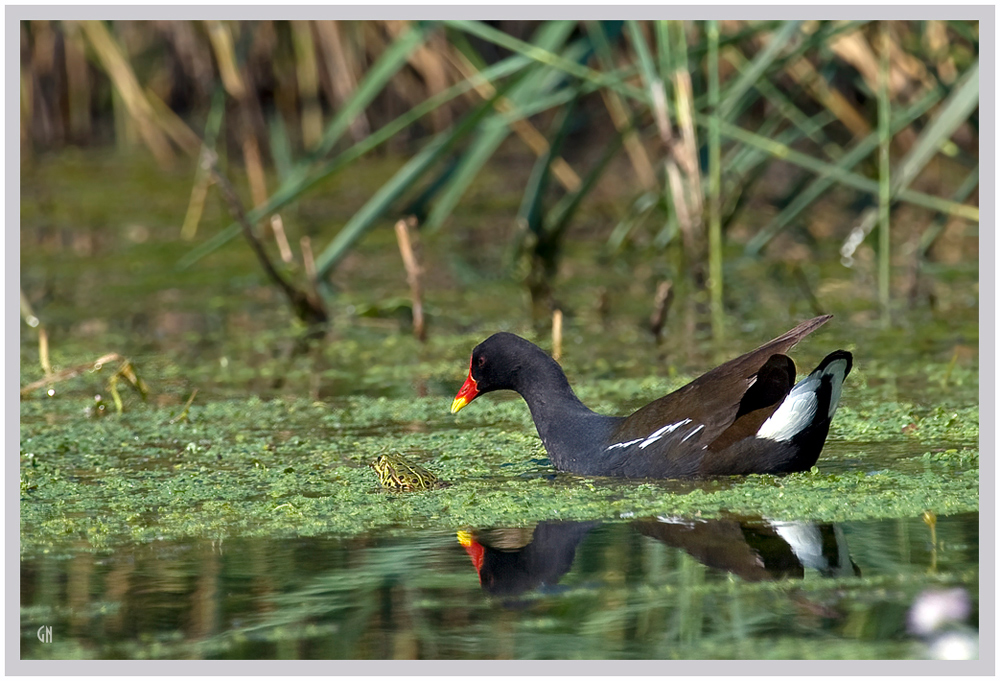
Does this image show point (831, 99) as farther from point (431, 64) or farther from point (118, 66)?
point (118, 66)

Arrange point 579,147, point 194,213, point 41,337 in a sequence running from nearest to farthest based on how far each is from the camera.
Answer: point 41,337 → point 194,213 → point 579,147

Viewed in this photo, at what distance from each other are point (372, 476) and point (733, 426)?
924mm

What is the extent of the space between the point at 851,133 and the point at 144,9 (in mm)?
4662

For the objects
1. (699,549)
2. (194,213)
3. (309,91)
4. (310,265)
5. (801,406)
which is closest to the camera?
(699,549)

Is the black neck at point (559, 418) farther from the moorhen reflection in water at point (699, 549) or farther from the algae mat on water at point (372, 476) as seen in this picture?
the moorhen reflection in water at point (699, 549)

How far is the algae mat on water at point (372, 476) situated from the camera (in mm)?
3180

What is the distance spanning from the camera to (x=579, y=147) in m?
9.95

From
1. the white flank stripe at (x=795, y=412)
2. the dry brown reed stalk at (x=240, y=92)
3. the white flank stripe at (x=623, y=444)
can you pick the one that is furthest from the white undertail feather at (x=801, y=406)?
the dry brown reed stalk at (x=240, y=92)

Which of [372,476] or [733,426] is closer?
[733,426]

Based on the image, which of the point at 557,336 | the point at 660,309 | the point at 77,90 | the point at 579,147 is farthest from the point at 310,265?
the point at 77,90

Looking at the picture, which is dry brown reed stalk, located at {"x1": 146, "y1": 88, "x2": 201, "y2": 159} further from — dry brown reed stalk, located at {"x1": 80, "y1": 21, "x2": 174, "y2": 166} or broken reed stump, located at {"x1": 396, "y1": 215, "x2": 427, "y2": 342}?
broken reed stump, located at {"x1": 396, "y1": 215, "x2": 427, "y2": 342}

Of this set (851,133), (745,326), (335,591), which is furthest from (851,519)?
(851,133)

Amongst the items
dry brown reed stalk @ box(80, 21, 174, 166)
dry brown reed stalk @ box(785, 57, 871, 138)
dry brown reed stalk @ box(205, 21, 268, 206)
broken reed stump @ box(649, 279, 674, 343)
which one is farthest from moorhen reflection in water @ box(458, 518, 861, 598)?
dry brown reed stalk @ box(80, 21, 174, 166)

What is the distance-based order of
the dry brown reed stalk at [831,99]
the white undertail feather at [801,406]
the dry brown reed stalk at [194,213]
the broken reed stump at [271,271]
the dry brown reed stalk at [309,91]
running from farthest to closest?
1. the dry brown reed stalk at [309,91]
2. the dry brown reed stalk at [194,213]
3. the dry brown reed stalk at [831,99]
4. the broken reed stump at [271,271]
5. the white undertail feather at [801,406]
